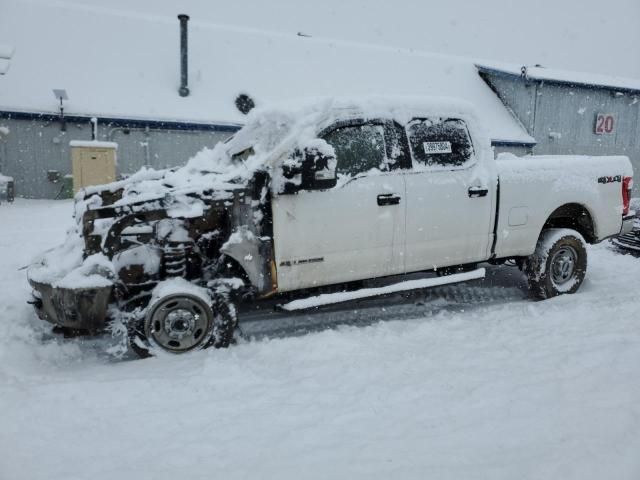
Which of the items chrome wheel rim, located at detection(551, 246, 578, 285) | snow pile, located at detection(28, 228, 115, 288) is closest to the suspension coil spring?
snow pile, located at detection(28, 228, 115, 288)

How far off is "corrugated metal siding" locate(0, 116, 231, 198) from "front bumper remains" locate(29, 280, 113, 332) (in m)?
15.4

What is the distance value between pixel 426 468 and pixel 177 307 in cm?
232

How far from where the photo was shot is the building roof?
23062 mm

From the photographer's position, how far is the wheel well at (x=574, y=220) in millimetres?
5555

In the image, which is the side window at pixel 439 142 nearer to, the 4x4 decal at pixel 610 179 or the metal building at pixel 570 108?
the 4x4 decal at pixel 610 179

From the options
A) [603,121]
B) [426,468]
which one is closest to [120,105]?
[426,468]

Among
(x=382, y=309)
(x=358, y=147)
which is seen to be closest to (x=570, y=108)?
(x=382, y=309)

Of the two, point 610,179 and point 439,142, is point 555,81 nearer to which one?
point 610,179

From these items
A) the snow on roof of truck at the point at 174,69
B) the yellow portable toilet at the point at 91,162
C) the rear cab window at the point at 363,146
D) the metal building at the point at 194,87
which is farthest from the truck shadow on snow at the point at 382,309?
the metal building at the point at 194,87

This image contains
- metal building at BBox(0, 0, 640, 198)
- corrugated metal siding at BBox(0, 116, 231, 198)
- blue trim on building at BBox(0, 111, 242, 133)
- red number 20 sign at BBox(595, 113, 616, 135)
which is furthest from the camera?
red number 20 sign at BBox(595, 113, 616, 135)

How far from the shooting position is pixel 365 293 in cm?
446

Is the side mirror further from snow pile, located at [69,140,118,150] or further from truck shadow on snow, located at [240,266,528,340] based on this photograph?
snow pile, located at [69,140,118,150]

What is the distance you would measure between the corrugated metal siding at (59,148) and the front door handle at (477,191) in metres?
15.5

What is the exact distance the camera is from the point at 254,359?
152 inches
